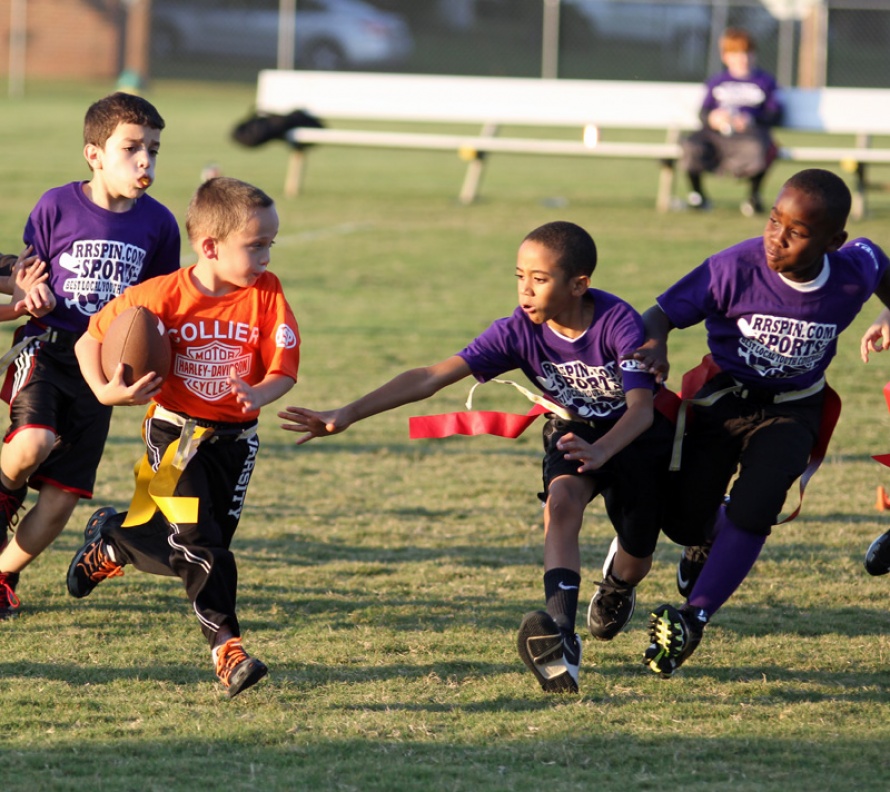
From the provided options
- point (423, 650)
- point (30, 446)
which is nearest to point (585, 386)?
point (423, 650)

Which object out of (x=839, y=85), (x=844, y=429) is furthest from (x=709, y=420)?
(x=839, y=85)

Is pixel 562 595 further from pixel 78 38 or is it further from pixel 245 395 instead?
pixel 78 38

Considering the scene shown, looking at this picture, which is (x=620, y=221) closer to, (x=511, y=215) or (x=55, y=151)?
(x=511, y=215)

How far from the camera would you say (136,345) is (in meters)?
4.00

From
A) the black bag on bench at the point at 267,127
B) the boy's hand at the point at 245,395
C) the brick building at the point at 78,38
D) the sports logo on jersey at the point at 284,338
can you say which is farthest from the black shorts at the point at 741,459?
the brick building at the point at 78,38

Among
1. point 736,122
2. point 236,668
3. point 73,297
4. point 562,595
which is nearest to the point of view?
point 236,668

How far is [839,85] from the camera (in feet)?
102

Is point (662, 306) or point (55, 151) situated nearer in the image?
point (662, 306)

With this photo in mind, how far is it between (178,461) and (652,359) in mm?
1429

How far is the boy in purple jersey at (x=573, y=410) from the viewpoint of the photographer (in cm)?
414

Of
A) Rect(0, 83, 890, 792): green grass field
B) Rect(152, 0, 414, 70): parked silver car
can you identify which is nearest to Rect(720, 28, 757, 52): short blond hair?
Rect(0, 83, 890, 792): green grass field

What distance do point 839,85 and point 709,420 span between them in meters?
28.4

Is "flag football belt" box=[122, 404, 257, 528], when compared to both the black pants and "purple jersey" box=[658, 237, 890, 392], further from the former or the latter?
"purple jersey" box=[658, 237, 890, 392]

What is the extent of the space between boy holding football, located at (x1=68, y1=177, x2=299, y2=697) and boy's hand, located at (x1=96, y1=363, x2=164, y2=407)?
0.15 ft
